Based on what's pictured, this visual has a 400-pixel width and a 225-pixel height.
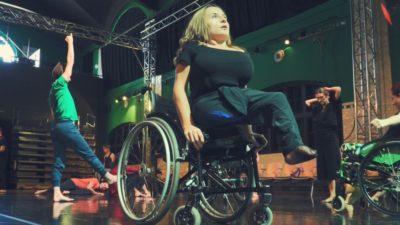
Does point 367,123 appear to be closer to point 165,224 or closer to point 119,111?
point 165,224

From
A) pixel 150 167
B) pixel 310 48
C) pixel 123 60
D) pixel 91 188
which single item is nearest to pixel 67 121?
pixel 150 167

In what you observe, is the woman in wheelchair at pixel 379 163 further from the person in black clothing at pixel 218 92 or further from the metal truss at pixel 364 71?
the metal truss at pixel 364 71

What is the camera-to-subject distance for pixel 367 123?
6566mm

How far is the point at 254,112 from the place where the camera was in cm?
174

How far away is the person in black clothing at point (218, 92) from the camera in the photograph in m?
1.65

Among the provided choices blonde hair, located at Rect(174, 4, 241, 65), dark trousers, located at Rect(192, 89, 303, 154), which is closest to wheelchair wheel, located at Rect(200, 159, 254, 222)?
dark trousers, located at Rect(192, 89, 303, 154)

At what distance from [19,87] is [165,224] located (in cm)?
1191

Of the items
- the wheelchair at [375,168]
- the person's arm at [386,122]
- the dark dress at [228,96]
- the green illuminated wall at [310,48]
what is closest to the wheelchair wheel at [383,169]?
the wheelchair at [375,168]

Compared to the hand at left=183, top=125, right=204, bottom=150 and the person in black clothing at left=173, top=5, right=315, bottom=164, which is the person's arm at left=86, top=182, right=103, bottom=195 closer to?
the person in black clothing at left=173, top=5, right=315, bottom=164

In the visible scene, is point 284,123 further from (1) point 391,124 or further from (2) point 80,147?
(2) point 80,147

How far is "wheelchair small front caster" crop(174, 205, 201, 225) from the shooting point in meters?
1.81

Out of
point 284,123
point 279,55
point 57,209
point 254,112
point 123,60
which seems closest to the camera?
point 284,123


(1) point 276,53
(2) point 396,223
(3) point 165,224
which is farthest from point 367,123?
(3) point 165,224

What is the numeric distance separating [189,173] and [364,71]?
5.44 m
